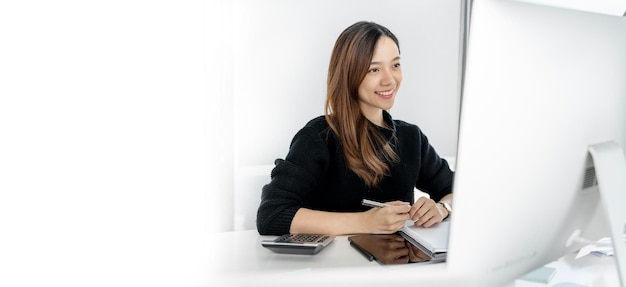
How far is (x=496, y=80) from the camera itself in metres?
0.60

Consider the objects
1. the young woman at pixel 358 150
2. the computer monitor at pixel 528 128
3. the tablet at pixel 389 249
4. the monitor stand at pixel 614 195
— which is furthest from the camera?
the young woman at pixel 358 150

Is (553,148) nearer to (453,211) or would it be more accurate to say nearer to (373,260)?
(453,211)

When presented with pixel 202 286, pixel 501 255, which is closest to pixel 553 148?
pixel 501 255

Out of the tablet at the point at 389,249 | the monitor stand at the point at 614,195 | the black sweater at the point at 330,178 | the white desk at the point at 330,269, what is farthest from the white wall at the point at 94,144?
the monitor stand at the point at 614,195

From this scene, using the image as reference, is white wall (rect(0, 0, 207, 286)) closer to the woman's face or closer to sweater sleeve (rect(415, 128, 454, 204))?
the woman's face

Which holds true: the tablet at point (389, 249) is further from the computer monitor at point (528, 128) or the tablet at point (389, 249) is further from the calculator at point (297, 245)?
the computer monitor at point (528, 128)

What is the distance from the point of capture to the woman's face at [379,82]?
5.48 feet

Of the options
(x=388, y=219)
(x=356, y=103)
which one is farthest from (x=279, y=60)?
(x=388, y=219)

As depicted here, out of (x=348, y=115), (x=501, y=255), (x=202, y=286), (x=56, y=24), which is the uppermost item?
(x=56, y=24)

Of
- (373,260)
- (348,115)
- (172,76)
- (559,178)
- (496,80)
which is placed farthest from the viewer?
(348,115)

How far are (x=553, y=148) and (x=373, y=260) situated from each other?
1.20ft

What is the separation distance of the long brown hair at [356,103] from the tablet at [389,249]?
20.1 inches

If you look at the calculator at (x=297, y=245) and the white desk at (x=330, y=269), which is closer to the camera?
the white desk at (x=330, y=269)

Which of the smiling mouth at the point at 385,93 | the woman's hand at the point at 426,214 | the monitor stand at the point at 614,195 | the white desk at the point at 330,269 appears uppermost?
the smiling mouth at the point at 385,93
